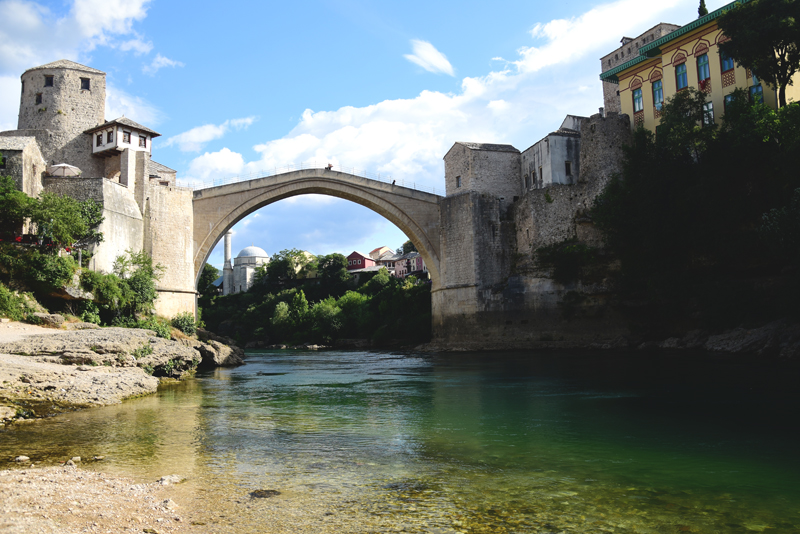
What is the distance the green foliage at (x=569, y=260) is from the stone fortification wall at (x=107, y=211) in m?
16.9

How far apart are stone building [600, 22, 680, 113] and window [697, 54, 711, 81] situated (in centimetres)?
1132

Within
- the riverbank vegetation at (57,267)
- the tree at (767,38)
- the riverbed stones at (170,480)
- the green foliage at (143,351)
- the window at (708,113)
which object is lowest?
the riverbed stones at (170,480)

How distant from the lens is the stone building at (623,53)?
33.5 metres

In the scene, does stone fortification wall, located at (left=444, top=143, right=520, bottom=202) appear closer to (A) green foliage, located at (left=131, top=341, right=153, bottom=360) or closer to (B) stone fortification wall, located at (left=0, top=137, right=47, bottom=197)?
(B) stone fortification wall, located at (left=0, top=137, right=47, bottom=197)

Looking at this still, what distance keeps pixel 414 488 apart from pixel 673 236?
63.1ft

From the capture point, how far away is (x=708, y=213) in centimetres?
2041

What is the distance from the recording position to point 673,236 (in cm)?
2150

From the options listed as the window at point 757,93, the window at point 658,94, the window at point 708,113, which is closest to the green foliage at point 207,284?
the window at point 658,94

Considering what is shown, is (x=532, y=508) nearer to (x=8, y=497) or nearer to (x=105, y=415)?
(x=8, y=497)

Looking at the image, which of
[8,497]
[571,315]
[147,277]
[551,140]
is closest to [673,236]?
[571,315]

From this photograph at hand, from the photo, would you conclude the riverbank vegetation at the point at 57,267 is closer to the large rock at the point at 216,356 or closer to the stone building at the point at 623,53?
the large rock at the point at 216,356

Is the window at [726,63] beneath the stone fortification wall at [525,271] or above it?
above

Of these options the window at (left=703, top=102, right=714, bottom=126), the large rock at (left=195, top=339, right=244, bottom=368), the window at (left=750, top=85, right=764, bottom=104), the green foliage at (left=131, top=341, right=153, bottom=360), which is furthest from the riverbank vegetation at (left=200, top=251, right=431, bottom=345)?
the green foliage at (left=131, top=341, right=153, bottom=360)

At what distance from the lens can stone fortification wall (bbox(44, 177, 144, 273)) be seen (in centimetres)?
1950
